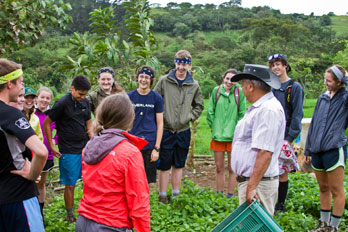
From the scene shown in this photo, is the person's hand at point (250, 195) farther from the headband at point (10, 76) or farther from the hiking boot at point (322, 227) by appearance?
the headband at point (10, 76)

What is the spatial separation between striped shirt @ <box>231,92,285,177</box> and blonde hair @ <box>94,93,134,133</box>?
→ 1128 millimetres

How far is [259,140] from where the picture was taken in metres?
2.73

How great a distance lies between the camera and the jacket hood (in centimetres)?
219

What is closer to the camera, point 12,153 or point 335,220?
point 12,153

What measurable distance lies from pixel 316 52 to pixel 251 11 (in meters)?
56.6

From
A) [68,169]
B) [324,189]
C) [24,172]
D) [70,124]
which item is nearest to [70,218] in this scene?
[68,169]

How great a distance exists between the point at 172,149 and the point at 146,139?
0.51m

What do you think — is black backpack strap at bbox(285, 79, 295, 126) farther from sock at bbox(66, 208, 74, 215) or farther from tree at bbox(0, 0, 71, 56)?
tree at bbox(0, 0, 71, 56)

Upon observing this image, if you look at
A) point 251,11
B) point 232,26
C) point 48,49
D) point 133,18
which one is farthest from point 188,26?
point 133,18

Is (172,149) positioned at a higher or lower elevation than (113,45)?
lower

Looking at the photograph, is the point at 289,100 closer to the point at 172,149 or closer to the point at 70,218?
the point at 172,149

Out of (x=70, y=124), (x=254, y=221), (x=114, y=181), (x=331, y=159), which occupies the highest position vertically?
(x=114, y=181)

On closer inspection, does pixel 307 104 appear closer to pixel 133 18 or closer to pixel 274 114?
pixel 133 18

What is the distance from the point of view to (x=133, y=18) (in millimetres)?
6219
